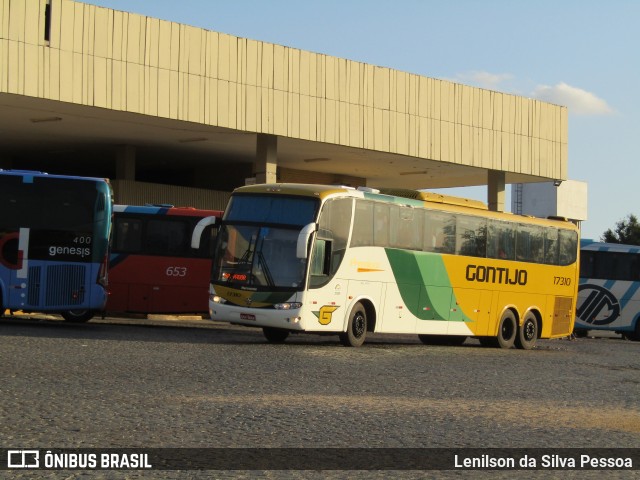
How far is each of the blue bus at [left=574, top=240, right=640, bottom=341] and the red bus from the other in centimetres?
1484

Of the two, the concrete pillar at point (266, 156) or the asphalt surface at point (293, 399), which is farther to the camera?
the concrete pillar at point (266, 156)

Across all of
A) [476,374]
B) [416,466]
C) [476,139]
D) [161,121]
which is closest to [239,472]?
[416,466]

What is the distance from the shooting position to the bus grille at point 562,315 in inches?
1210

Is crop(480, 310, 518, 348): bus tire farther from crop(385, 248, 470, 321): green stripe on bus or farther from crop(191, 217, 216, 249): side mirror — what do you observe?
crop(191, 217, 216, 249): side mirror

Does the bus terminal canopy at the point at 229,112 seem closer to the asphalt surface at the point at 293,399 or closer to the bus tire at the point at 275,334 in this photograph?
the bus tire at the point at 275,334

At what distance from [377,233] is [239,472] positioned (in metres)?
16.3

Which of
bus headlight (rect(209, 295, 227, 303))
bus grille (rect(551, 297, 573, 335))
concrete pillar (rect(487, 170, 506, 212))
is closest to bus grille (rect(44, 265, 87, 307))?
bus headlight (rect(209, 295, 227, 303))

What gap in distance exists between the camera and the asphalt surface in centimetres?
1011

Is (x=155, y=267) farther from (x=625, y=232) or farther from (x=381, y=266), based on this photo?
(x=625, y=232)

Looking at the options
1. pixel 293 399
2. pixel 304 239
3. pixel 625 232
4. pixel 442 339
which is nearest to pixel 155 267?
pixel 442 339

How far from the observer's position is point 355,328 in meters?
24.1

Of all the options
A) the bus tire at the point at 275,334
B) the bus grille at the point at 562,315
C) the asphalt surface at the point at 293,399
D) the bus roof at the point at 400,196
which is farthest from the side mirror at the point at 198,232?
the bus grille at the point at 562,315

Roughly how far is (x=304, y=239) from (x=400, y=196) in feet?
14.6

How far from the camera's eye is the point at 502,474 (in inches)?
350
